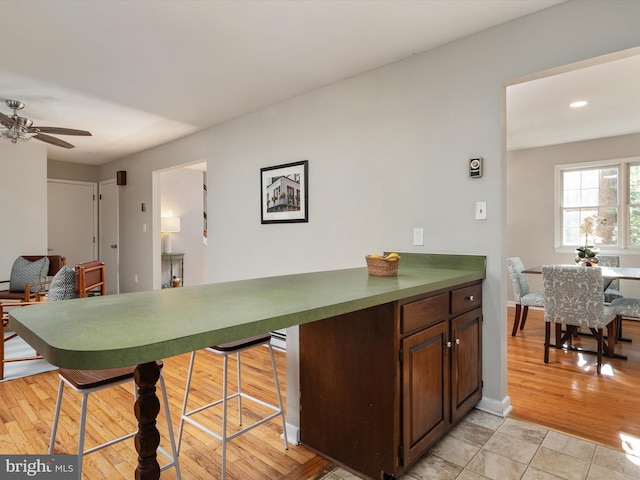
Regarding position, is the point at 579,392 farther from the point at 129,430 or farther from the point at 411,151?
the point at 129,430

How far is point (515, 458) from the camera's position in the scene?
1.88 meters

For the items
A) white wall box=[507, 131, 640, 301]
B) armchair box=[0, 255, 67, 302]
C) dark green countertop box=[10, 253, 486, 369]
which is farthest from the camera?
white wall box=[507, 131, 640, 301]

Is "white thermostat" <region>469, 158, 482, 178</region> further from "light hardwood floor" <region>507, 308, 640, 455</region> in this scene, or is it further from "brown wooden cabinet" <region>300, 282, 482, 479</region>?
"light hardwood floor" <region>507, 308, 640, 455</region>

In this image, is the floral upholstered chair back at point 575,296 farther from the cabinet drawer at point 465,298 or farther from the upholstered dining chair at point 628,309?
the cabinet drawer at point 465,298

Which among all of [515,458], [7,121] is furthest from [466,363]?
[7,121]

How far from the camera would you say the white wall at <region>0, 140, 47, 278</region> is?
503cm

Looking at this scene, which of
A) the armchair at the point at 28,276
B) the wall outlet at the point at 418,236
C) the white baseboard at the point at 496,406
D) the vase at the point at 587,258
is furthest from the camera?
the armchair at the point at 28,276

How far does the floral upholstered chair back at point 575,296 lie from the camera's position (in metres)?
3.11

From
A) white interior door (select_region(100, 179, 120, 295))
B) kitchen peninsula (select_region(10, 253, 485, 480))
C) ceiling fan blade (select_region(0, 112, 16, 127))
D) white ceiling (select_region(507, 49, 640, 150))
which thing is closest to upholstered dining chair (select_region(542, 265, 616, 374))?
white ceiling (select_region(507, 49, 640, 150))

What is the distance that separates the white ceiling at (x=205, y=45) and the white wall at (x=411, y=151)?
152 millimetres

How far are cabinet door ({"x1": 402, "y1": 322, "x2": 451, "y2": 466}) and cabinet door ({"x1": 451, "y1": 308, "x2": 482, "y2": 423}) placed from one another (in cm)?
8

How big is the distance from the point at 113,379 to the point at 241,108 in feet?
9.93

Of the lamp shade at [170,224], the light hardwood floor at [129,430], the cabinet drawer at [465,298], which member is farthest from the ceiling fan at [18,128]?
the cabinet drawer at [465,298]

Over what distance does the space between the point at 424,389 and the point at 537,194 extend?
→ 4.87m
